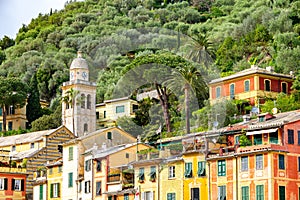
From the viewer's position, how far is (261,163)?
54906 millimetres

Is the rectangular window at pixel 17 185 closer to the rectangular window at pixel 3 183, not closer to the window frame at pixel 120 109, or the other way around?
the rectangular window at pixel 3 183

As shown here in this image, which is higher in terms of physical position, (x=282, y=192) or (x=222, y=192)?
(x=222, y=192)

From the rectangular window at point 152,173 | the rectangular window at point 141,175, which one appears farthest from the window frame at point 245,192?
the rectangular window at point 141,175

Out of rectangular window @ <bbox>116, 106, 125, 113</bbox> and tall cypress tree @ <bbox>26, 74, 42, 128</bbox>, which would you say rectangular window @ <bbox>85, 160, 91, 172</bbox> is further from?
tall cypress tree @ <bbox>26, 74, 42, 128</bbox>

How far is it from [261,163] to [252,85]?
89.5 ft

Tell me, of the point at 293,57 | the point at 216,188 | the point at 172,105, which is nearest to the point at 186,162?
the point at 216,188

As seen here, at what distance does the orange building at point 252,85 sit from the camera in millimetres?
81312

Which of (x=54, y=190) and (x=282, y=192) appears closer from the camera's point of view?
(x=282, y=192)

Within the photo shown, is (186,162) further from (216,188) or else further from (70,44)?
(70,44)

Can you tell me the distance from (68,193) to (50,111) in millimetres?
40597

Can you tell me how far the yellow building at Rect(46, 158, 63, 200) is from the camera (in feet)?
242

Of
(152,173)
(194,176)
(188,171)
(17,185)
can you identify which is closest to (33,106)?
(17,185)

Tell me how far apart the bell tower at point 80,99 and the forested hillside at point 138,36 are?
111 inches

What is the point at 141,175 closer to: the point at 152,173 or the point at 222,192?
the point at 152,173
